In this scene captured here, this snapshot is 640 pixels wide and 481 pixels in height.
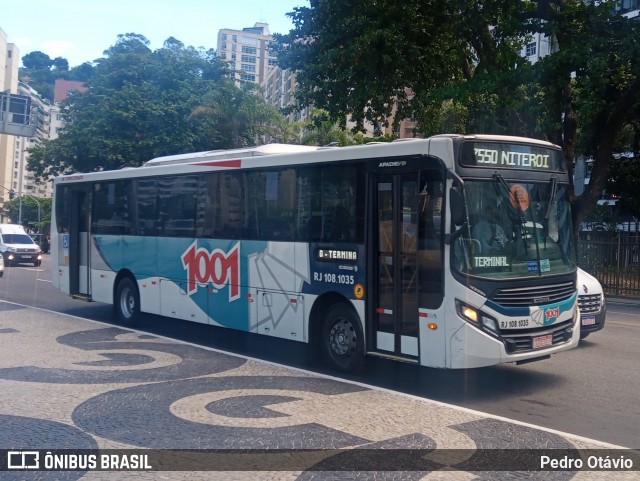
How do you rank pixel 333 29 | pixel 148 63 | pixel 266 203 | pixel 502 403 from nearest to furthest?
pixel 502 403
pixel 266 203
pixel 333 29
pixel 148 63

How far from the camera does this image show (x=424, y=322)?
870 cm

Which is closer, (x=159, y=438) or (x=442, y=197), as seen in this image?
(x=159, y=438)

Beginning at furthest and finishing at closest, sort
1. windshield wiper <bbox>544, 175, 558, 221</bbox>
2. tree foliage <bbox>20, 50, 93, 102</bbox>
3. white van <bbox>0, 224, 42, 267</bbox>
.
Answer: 1. tree foliage <bbox>20, 50, 93, 102</bbox>
2. white van <bbox>0, 224, 42, 267</bbox>
3. windshield wiper <bbox>544, 175, 558, 221</bbox>

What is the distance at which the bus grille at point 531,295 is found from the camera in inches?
333

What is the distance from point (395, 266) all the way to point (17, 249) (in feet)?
102

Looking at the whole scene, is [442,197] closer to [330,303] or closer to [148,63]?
[330,303]

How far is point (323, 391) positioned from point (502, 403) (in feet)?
6.74

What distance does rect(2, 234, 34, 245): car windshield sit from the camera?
1441 inches

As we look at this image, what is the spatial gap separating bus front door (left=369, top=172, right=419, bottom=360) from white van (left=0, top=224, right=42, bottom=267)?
100 ft

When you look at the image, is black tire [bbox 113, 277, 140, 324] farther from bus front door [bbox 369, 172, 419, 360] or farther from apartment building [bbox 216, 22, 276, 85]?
apartment building [bbox 216, 22, 276, 85]

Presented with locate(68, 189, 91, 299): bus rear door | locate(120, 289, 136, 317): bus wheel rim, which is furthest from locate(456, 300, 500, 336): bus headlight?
locate(68, 189, 91, 299): bus rear door

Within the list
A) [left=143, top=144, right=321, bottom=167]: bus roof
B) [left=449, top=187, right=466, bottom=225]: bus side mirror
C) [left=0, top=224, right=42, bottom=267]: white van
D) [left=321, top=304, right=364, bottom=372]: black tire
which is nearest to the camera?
[left=449, top=187, right=466, bottom=225]: bus side mirror

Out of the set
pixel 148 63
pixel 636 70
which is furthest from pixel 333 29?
pixel 148 63

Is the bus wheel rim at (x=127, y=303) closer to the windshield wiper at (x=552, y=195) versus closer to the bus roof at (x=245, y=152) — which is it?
the bus roof at (x=245, y=152)
